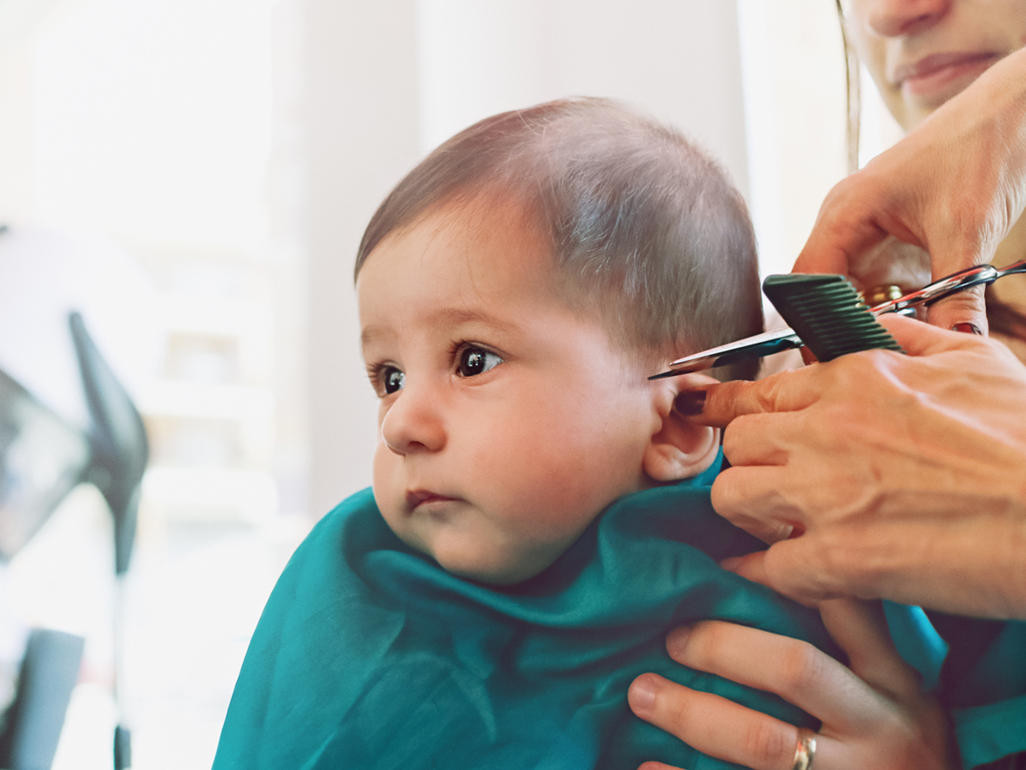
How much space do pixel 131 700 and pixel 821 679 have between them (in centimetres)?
66

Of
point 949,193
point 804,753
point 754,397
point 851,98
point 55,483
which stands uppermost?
point 851,98

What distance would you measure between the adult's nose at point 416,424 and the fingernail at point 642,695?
210 millimetres

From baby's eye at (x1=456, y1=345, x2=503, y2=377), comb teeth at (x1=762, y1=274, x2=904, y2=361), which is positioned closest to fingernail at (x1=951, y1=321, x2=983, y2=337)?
comb teeth at (x1=762, y1=274, x2=904, y2=361)

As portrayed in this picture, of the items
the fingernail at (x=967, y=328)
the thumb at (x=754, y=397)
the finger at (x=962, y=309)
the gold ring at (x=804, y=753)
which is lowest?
the gold ring at (x=804, y=753)

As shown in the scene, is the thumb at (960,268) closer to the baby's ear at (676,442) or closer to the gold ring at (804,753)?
the baby's ear at (676,442)

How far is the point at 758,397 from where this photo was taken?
61 centimetres

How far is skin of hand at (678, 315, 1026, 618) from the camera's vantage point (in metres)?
0.51

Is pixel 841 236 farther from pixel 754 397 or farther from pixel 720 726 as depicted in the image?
pixel 720 726

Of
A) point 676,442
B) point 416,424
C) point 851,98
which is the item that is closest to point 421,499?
point 416,424

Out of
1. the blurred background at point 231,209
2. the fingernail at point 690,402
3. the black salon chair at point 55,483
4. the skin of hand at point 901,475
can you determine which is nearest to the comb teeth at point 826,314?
the skin of hand at point 901,475

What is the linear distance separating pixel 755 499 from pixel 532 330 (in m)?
0.19

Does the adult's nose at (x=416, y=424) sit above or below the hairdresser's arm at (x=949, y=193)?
below

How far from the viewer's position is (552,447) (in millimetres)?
654

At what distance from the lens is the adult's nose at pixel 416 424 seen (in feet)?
2.14
